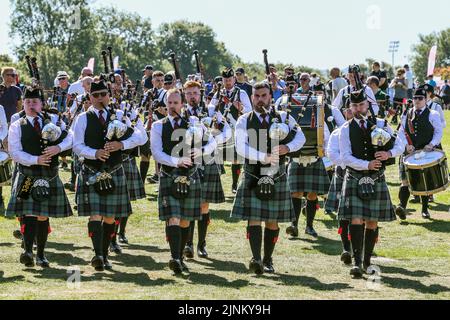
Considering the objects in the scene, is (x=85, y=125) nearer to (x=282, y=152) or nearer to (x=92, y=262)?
(x=92, y=262)

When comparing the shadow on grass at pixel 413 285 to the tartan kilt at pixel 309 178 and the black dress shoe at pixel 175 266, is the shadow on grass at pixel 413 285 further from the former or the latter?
the tartan kilt at pixel 309 178

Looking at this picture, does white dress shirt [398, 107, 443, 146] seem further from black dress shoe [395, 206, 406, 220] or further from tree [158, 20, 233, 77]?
tree [158, 20, 233, 77]

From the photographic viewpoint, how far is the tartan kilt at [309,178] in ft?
32.1

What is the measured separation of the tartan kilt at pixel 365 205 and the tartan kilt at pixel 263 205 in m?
0.51

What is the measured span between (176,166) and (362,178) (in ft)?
5.43

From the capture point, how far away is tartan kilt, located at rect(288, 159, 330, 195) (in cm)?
977

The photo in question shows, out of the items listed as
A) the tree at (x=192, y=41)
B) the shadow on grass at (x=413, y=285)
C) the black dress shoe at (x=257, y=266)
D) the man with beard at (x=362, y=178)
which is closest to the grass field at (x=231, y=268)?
the shadow on grass at (x=413, y=285)

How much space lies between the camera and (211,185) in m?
9.22

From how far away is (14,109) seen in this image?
13008mm

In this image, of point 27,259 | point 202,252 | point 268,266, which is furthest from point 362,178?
point 27,259
